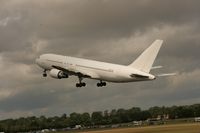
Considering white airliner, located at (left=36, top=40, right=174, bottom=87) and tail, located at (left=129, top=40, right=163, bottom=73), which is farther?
tail, located at (left=129, top=40, right=163, bottom=73)

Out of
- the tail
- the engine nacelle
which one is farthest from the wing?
the tail

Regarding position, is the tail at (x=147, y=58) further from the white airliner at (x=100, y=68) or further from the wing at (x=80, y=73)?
the wing at (x=80, y=73)

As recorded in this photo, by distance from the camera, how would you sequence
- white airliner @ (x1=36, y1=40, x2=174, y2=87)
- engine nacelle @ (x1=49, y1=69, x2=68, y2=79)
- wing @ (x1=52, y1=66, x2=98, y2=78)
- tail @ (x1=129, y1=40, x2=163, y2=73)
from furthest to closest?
engine nacelle @ (x1=49, y1=69, x2=68, y2=79) < wing @ (x1=52, y1=66, x2=98, y2=78) < tail @ (x1=129, y1=40, x2=163, y2=73) < white airliner @ (x1=36, y1=40, x2=174, y2=87)

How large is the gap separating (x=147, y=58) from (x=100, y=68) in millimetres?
11617

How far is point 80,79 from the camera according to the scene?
13975 centimetres

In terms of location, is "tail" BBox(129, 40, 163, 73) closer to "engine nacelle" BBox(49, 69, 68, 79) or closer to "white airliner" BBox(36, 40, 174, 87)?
"white airliner" BBox(36, 40, 174, 87)

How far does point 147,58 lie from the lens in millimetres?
128250

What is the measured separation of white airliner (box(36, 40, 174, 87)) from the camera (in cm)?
12464

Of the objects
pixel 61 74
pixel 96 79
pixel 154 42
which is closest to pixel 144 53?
pixel 154 42

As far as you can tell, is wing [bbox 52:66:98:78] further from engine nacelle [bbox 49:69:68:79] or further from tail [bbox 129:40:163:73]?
tail [bbox 129:40:163:73]

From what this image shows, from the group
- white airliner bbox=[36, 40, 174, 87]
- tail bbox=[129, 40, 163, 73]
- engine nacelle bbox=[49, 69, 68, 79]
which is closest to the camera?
white airliner bbox=[36, 40, 174, 87]

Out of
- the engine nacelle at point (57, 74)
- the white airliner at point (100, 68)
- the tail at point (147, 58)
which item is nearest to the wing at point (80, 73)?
the white airliner at point (100, 68)

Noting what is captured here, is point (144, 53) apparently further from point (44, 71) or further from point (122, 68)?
point (44, 71)

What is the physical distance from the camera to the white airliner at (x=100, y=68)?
124644 mm
